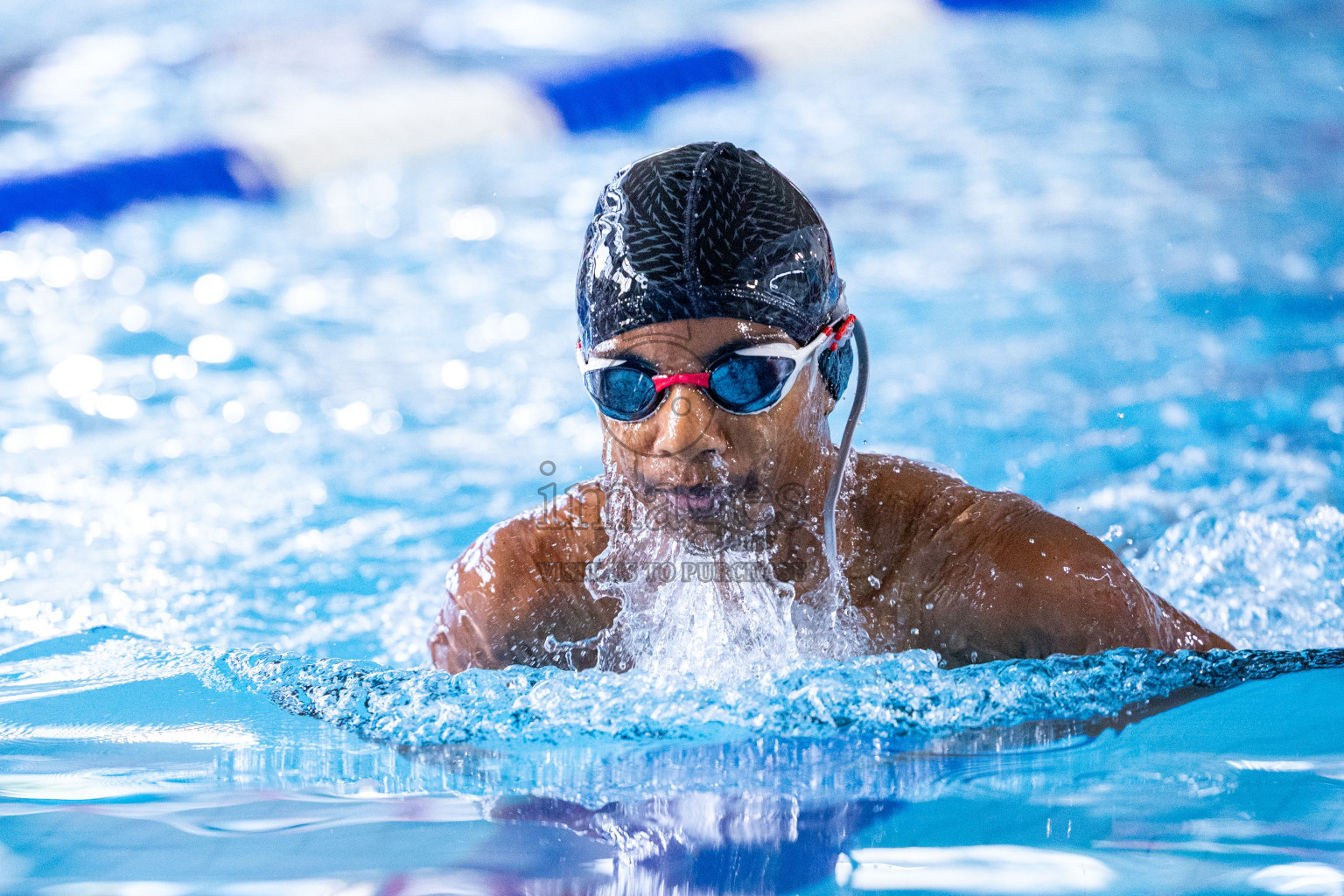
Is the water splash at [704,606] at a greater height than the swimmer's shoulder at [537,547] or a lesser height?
lesser

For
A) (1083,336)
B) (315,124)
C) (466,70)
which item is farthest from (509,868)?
(466,70)

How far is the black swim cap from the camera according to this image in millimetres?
2078

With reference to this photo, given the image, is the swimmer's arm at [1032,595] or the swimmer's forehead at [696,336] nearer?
the swimmer's forehead at [696,336]

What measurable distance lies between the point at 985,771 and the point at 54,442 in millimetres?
4127

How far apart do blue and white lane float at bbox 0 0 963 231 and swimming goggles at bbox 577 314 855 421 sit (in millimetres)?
5433

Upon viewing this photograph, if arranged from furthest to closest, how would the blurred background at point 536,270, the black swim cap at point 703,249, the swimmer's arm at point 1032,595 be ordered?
the blurred background at point 536,270 < the swimmer's arm at point 1032,595 < the black swim cap at point 703,249

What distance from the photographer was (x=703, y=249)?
6.81 feet

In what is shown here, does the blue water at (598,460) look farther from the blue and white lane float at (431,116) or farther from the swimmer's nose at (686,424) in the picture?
the swimmer's nose at (686,424)

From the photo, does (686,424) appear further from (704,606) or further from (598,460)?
(598,460)

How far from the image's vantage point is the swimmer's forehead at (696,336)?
2068 mm

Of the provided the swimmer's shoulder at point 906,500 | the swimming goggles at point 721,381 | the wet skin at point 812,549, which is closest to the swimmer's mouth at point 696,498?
the wet skin at point 812,549

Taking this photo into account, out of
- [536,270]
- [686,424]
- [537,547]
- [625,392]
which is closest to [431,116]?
[536,270]

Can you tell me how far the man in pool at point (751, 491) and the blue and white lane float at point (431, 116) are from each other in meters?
5.14

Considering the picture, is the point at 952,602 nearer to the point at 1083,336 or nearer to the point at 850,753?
the point at 850,753
